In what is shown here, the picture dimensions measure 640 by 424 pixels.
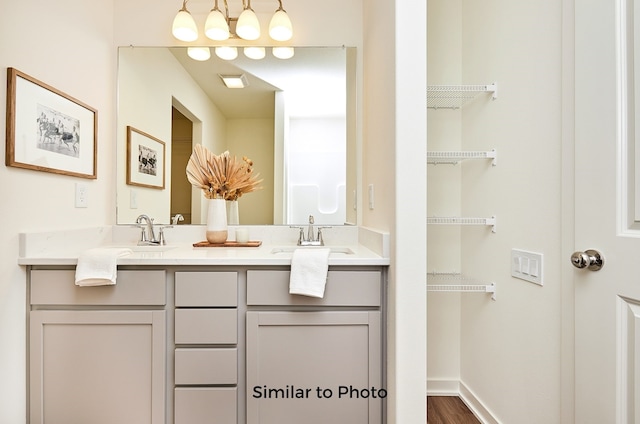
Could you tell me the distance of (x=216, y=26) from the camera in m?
2.00

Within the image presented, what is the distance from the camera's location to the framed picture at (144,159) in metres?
2.08

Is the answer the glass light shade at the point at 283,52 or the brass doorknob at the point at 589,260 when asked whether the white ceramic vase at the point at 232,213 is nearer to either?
the glass light shade at the point at 283,52

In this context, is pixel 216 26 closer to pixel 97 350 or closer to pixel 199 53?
pixel 199 53

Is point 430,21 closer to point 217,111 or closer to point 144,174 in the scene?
point 217,111

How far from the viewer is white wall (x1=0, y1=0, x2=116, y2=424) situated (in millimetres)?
1370

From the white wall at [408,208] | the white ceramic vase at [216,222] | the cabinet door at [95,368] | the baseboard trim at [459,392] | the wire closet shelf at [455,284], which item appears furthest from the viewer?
the white ceramic vase at [216,222]

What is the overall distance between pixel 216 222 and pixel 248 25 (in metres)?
1.12

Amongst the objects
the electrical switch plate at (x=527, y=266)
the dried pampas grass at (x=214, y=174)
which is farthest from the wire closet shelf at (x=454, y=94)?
the dried pampas grass at (x=214, y=174)

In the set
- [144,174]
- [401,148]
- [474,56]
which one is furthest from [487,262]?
[144,174]

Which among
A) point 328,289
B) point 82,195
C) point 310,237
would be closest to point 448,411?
point 328,289

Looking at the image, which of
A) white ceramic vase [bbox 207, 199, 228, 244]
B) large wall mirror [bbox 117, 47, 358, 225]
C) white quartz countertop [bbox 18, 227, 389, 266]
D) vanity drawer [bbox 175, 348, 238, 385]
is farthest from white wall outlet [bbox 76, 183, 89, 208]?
vanity drawer [bbox 175, 348, 238, 385]

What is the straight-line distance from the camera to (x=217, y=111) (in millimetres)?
2127

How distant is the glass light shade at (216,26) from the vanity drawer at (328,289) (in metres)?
1.40

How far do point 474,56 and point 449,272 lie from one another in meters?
1.19
